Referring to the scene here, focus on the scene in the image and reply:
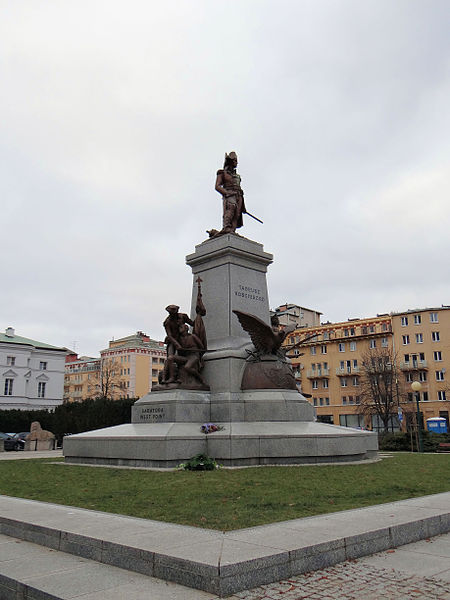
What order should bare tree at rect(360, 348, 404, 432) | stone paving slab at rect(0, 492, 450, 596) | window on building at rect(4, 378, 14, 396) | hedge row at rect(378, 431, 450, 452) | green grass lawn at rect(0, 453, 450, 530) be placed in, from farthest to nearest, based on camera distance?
window on building at rect(4, 378, 14, 396) < bare tree at rect(360, 348, 404, 432) < hedge row at rect(378, 431, 450, 452) < green grass lawn at rect(0, 453, 450, 530) < stone paving slab at rect(0, 492, 450, 596)

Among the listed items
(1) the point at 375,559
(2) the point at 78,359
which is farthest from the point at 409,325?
(2) the point at 78,359

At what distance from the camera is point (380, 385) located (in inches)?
2707

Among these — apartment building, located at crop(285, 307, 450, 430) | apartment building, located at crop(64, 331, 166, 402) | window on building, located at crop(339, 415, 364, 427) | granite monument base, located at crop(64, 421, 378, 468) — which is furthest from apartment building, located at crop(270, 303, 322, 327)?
granite monument base, located at crop(64, 421, 378, 468)

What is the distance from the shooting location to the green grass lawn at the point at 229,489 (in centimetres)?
776

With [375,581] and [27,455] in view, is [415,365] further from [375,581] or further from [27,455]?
[375,581]

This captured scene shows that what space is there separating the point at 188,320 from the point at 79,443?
16.5ft

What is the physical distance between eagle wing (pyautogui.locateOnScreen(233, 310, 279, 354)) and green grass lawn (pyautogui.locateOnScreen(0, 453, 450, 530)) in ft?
15.4

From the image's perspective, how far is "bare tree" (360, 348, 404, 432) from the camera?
6324 centimetres

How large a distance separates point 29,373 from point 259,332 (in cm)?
6635

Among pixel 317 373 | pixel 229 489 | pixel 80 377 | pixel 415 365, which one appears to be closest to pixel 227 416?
pixel 229 489

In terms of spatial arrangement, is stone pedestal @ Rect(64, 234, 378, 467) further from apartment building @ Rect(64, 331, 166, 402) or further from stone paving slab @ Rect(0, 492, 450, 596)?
apartment building @ Rect(64, 331, 166, 402)

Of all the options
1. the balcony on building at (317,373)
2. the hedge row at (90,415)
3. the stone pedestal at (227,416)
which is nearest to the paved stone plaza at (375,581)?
the stone pedestal at (227,416)

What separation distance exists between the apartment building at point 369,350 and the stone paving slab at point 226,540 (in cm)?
6149

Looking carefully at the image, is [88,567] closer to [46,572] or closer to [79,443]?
[46,572]
